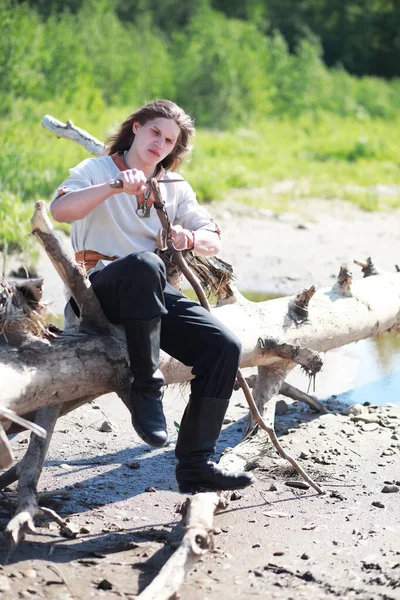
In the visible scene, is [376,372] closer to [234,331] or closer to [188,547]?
[234,331]

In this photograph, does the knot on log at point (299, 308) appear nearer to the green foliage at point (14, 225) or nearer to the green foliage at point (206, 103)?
the green foliage at point (206, 103)

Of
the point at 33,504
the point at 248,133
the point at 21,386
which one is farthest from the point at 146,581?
the point at 248,133

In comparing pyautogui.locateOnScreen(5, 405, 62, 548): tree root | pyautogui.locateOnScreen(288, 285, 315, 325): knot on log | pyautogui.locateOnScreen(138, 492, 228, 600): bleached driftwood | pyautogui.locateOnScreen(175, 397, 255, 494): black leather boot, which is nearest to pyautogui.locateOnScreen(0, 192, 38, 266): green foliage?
pyautogui.locateOnScreen(288, 285, 315, 325): knot on log

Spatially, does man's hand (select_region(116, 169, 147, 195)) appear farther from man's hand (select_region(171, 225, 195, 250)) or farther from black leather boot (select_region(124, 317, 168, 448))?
black leather boot (select_region(124, 317, 168, 448))

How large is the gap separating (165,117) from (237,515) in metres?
1.66

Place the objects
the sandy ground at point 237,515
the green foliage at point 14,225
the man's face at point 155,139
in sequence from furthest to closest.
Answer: the green foliage at point 14,225, the man's face at point 155,139, the sandy ground at point 237,515

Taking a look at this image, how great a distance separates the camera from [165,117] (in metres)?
4.22

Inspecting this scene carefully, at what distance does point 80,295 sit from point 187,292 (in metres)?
4.12

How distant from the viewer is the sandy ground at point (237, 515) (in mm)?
3445

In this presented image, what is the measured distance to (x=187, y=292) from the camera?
7.94 metres

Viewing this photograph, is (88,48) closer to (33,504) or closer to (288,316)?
(288,316)

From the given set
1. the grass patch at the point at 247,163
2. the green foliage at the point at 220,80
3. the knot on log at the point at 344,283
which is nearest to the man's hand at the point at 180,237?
the knot on log at the point at 344,283

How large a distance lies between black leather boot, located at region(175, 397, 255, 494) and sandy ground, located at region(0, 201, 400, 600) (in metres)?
0.20

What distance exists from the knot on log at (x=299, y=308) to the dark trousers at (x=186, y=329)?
1.20 meters
